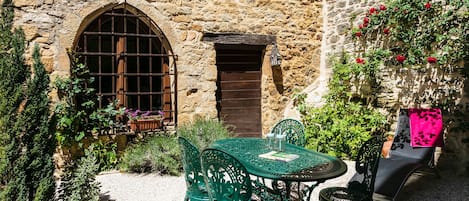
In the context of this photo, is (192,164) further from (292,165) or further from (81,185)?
(81,185)

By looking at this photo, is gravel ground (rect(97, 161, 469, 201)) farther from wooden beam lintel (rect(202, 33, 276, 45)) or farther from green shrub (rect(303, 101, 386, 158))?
wooden beam lintel (rect(202, 33, 276, 45))

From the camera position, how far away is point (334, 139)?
5.52 metres

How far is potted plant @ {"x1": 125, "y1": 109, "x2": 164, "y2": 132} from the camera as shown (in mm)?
5043

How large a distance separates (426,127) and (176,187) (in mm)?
3305

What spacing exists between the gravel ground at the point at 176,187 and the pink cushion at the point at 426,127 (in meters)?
0.50

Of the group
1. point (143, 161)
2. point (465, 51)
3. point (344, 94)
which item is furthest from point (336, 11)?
point (143, 161)

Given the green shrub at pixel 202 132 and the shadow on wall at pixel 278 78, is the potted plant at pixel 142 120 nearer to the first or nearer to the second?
the green shrub at pixel 202 132

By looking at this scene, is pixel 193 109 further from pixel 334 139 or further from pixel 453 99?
pixel 453 99

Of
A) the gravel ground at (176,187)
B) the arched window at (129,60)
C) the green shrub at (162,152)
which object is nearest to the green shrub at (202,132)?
the green shrub at (162,152)

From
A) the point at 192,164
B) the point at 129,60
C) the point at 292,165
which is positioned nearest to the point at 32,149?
the point at 192,164

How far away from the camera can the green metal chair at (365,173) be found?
8.72 ft

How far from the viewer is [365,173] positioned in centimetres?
276

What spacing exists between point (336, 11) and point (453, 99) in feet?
8.78

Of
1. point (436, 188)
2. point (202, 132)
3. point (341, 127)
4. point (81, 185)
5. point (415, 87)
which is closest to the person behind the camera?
point (81, 185)
